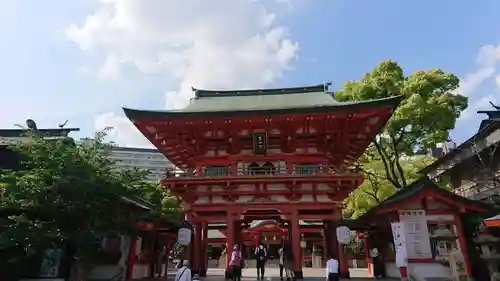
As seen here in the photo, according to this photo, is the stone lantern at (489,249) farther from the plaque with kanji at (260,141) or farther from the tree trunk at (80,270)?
the tree trunk at (80,270)

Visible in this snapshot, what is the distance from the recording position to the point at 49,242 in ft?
42.2

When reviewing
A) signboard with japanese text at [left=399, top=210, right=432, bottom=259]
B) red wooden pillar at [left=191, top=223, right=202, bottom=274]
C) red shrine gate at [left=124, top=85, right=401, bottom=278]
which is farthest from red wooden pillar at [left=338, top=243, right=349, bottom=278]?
red wooden pillar at [left=191, top=223, right=202, bottom=274]

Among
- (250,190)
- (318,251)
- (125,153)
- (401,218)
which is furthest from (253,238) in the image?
(125,153)

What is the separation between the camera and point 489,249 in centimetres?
1523

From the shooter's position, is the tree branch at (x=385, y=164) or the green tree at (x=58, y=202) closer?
the green tree at (x=58, y=202)

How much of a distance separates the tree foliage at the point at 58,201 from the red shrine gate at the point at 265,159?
4.64 metres

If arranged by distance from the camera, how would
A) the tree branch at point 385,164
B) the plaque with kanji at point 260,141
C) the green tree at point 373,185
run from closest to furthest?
the plaque with kanji at point 260,141 → the tree branch at point 385,164 → the green tree at point 373,185

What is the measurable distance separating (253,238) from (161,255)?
574 inches

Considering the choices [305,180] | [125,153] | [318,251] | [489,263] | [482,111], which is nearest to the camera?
[489,263]

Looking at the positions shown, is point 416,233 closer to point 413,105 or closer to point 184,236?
point 413,105

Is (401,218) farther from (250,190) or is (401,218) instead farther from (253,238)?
(253,238)

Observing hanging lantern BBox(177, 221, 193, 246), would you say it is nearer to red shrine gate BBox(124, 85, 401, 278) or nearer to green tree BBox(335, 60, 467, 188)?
red shrine gate BBox(124, 85, 401, 278)

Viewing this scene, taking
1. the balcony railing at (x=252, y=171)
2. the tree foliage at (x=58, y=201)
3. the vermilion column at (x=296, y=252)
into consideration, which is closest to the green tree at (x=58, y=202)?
the tree foliage at (x=58, y=201)

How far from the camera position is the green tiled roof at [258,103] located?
57.8 ft
